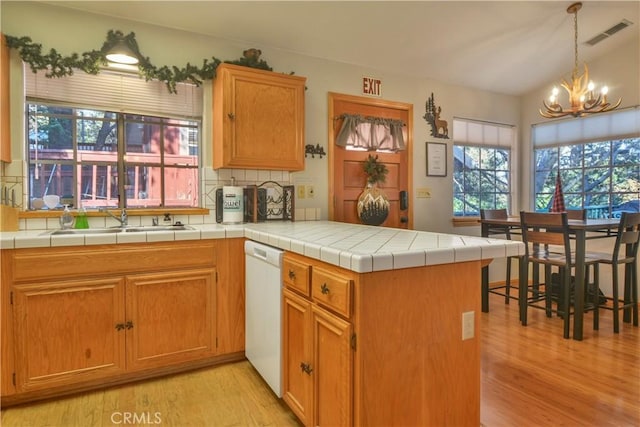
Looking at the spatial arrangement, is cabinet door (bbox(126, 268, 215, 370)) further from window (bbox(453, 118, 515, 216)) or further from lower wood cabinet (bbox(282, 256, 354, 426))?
window (bbox(453, 118, 515, 216))

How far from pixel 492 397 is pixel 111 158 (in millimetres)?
2871

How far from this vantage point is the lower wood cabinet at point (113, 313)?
6.41 ft

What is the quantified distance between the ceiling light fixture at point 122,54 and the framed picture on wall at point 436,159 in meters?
2.85

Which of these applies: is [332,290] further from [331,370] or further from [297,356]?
[297,356]

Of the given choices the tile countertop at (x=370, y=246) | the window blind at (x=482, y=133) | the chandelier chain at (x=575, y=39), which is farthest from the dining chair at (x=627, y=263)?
the tile countertop at (x=370, y=246)

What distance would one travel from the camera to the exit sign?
11.9ft

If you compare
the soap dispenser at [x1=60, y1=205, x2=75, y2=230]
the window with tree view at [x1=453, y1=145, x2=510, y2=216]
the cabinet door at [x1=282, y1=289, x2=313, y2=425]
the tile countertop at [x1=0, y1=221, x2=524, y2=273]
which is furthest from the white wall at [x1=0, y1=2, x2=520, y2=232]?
the cabinet door at [x1=282, y1=289, x2=313, y2=425]

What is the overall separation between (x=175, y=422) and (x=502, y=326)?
2.60 metres

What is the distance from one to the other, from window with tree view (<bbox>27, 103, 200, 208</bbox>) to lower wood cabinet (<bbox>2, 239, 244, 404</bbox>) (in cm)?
78

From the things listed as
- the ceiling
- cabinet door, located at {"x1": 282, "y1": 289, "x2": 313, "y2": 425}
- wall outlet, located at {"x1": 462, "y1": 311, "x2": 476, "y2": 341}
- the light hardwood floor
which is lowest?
the light hardwood floor

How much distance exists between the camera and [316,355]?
157cm

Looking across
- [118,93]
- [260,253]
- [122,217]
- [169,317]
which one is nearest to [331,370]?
[260,253]

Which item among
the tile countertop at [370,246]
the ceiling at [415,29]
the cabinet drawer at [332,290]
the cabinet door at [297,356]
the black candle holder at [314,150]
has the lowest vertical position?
the cabinet door at [297,356]

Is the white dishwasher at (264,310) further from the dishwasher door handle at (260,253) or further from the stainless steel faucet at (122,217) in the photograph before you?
the stainless steel faucet at (122,217)
